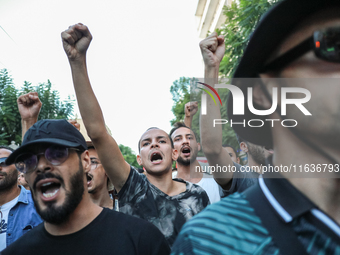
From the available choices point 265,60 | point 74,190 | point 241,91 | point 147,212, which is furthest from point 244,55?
point 147,212

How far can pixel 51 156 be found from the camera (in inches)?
85.7

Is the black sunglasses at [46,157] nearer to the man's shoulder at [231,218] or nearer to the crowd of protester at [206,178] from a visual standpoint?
the crowd of protester at [206,178]

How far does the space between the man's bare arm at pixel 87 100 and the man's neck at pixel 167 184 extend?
737 mm

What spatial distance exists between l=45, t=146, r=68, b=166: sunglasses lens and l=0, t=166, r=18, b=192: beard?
7.13 feet

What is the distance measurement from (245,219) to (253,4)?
6.97 metres

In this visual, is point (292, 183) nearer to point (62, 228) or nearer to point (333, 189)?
point (333, 189)

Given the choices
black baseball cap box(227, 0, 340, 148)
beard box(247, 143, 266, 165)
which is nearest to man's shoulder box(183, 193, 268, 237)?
black baseball cap box(227, 0, 340, 148)

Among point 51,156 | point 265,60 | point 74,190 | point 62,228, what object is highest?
point 265,60

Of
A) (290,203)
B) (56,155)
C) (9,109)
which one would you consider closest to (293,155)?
(290,203)

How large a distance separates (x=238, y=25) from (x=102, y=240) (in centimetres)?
701

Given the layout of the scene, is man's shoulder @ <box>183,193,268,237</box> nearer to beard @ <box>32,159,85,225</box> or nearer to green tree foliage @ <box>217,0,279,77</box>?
beard @ <box>32,159,85,225</box>

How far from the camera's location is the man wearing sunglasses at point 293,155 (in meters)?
0.86

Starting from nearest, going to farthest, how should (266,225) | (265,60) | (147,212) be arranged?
(266,225) < (265,60) < (147,212)

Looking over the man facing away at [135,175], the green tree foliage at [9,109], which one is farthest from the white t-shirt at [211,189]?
the green tree foliage at [9,109]
